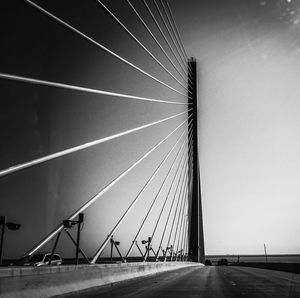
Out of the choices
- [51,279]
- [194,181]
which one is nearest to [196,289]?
[51,279]

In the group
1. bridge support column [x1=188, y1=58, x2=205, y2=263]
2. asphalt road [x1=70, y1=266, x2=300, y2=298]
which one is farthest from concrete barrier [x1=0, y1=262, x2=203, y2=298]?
bridge support column [x1=188, y1=58, x2=205, y2=263]

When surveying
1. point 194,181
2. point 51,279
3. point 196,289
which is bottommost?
point 196,289

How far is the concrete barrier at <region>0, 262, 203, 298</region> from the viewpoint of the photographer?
6.38m

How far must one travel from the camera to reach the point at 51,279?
25.7ft

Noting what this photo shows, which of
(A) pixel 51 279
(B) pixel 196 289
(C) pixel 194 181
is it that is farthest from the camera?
(C) pixel 194 181

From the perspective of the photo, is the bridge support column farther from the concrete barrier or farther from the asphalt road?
Result: the concrete barrier

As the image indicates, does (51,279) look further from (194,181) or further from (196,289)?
(194,181)

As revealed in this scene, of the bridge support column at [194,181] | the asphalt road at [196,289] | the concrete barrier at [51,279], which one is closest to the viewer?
the concrete barrier at [51,279]

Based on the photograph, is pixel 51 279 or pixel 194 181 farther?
pixel 194 181

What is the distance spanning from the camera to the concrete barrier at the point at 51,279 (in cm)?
638

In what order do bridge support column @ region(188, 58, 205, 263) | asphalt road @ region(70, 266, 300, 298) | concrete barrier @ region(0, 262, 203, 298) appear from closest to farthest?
concrete barrier @ region(0, 262, 203, 298), asphalt road @ region(70, 266, 300, 298), bridge support column @ region(188, 58, 205, 263)

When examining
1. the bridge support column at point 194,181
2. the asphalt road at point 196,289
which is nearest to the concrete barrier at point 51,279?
the asphalt road at point 196,289

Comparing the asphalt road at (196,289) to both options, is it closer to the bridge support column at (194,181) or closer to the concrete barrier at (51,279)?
the concrete barrier at (51,279)

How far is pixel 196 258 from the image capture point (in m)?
52.9
